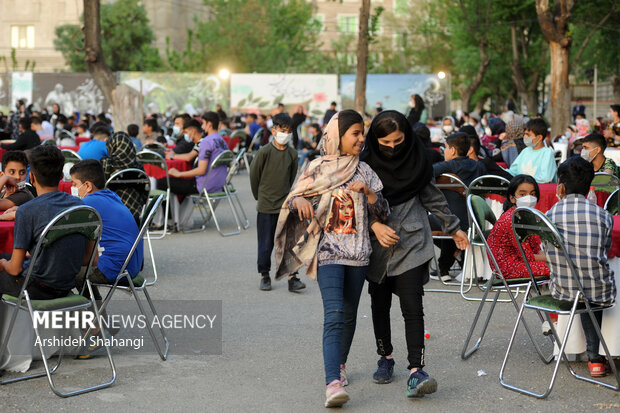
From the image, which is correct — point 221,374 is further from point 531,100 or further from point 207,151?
point 531,100

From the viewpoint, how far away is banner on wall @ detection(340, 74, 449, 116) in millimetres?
40531

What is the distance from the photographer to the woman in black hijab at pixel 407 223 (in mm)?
5219

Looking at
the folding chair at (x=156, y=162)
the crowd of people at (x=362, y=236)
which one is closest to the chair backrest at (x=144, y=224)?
the crowd of people at (x=362, y=236)

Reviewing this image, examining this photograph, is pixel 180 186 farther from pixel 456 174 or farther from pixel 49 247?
pixel 49 247

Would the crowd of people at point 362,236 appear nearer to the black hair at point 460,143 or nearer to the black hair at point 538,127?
the black hair at point 460,143

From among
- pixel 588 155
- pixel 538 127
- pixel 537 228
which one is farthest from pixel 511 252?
pixel 538 127

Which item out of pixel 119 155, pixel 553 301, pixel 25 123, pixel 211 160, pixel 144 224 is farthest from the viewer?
pixel 25 123

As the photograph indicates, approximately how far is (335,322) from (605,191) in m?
4.67

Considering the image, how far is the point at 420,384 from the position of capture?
16.9 ft

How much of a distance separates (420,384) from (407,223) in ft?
2.93

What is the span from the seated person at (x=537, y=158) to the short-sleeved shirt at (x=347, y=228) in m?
5.07

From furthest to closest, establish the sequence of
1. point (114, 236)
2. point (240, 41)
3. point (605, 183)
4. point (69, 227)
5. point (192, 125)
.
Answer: point (240, 41)
point (192, 125)
point (605, 183)
point (114, 236)
point (69, 227)

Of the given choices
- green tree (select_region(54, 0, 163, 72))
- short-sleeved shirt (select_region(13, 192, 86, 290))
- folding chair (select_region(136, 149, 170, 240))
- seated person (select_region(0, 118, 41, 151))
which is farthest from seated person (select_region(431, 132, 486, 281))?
green tree (select_region(54, 0, 163, 72))

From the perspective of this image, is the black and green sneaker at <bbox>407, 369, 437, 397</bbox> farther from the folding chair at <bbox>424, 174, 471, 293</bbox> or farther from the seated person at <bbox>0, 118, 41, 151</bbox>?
the seated person at <bbox>0, 118, 41, 151</bbox>
